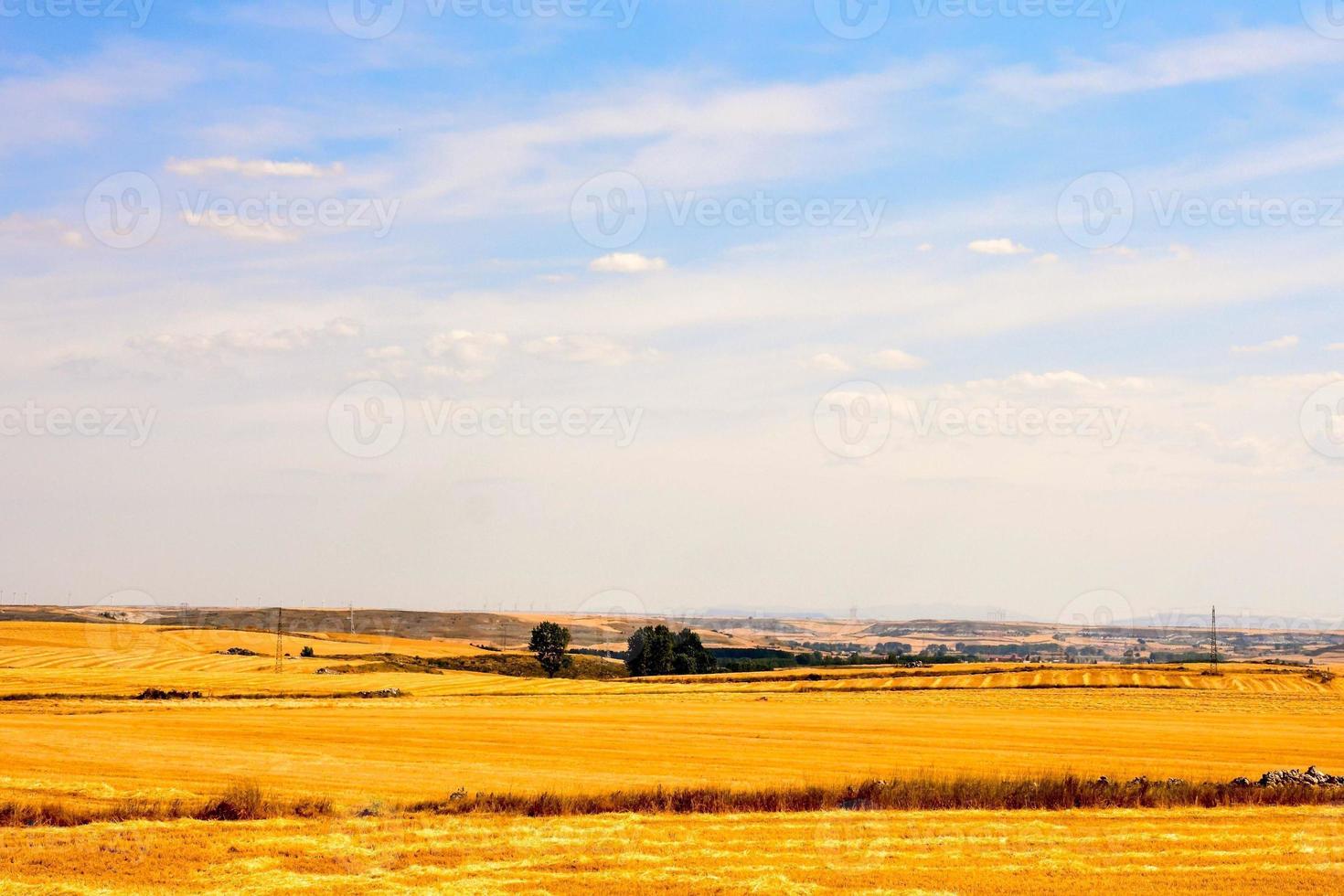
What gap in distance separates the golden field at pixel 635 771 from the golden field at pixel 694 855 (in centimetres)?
8

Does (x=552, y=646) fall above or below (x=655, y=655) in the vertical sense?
above

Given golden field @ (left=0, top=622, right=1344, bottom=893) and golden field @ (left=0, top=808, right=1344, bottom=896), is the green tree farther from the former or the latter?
golden field @ (left=0, top=808, right=1344, bottom=896)

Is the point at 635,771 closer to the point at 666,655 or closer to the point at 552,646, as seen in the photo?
the point at 666,655

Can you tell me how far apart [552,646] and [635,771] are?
112 meters

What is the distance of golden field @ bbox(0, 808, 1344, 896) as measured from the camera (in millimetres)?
22094

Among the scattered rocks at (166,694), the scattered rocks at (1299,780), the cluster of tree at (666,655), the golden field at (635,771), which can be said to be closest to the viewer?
the golden field at (635,771)

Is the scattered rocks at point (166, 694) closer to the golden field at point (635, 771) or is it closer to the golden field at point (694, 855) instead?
the golden field at point (635, 771)

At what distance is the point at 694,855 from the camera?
2450 cm

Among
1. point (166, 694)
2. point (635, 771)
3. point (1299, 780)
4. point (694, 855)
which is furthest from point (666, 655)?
point (694, 855)

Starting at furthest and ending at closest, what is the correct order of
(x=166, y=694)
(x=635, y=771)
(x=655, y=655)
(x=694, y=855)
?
(x=655, y=655) → (x=166, y=694) → (x=635, y=771) → (x=694, y=855)

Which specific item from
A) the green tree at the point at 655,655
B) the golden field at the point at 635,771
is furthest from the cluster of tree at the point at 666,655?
the golden field at the point at 635,771

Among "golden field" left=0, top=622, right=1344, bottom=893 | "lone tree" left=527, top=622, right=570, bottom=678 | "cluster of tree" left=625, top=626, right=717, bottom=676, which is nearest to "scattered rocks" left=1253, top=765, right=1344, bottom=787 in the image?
"golden field" left=0, top=622, right=1344, bottom=893

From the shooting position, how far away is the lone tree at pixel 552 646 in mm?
153000

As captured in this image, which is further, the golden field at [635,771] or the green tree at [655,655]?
the green tree at [655,655]
